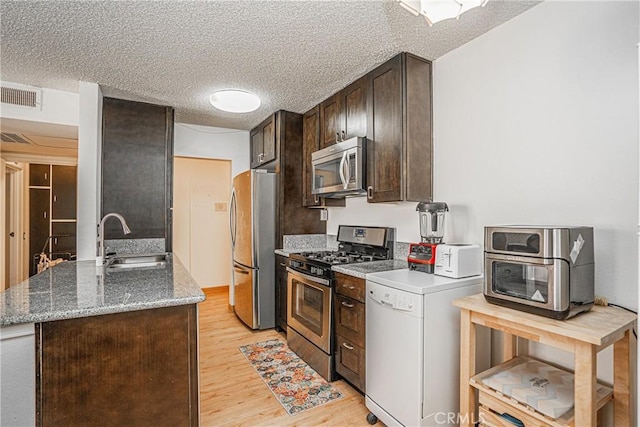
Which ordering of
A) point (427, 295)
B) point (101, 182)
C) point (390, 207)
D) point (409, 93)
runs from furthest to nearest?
point (101, 182) < point (390, 207) < point (409, 93) < point (427, 295)

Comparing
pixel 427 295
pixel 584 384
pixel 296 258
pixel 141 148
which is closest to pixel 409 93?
pixel 427 295

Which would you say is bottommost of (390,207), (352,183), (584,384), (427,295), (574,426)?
(574,426)

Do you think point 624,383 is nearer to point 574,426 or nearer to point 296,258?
point 574,426

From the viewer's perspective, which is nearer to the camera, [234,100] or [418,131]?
[418,131]

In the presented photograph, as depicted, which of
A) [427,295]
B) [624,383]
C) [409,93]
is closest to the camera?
[624,383]

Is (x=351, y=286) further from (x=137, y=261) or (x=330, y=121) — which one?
(x=137, y=261)

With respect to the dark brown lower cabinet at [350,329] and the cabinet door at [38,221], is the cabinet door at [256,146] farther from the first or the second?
the cabinet door at [38,221]

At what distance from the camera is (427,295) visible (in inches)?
68.4

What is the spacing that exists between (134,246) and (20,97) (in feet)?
5.30

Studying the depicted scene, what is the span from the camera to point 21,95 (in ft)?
9.39

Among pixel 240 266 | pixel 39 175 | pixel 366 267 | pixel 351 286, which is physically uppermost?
pixel 39 175

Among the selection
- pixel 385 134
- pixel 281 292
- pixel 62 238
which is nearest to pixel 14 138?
pixel 62 238

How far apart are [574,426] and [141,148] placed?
3.77 meters

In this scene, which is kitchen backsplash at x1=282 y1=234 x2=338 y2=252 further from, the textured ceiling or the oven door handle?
the textured ceiling
